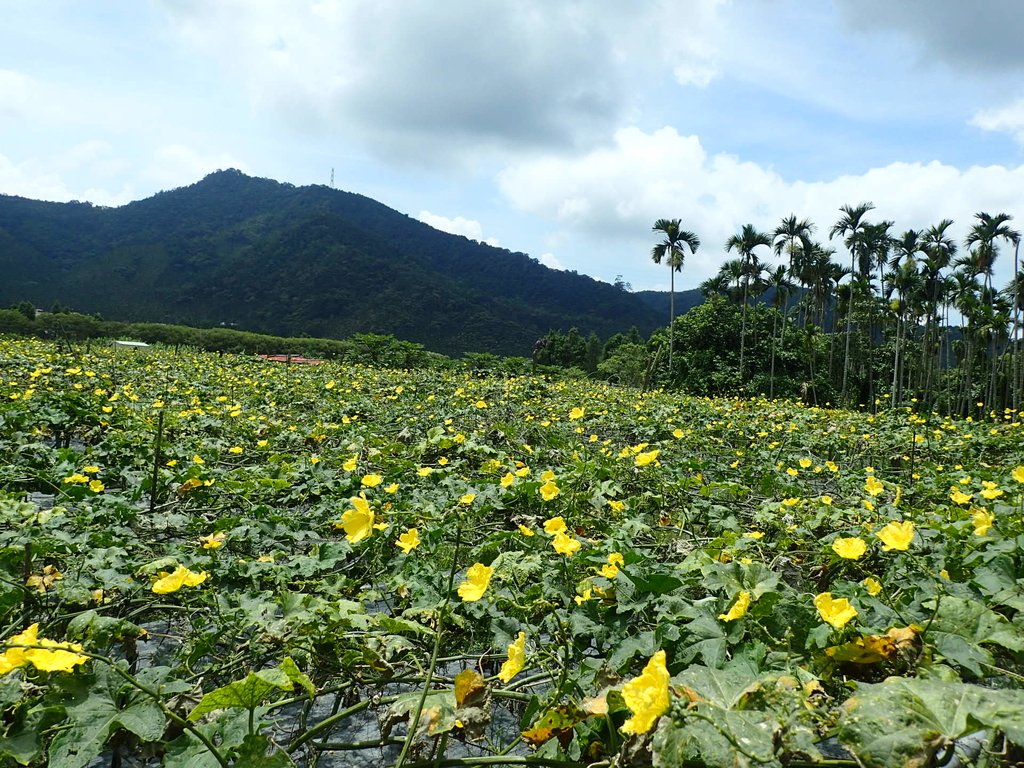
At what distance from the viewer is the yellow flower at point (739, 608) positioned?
1.30 m

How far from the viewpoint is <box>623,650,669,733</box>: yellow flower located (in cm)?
81

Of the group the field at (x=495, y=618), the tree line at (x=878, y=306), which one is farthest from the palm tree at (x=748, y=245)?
the field at (x=495, y=618)

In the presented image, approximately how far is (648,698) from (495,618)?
791 mm

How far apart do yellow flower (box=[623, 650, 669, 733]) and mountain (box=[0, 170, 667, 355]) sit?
6307 centimetres

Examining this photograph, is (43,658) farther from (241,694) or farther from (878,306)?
(878,306)

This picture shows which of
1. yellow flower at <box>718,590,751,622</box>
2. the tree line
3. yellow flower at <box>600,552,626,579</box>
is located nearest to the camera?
yellow flower at <box>718,590,751,622</box>

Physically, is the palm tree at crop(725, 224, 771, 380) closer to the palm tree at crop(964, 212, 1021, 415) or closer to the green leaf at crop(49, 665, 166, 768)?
the palm tree at crop(964, 212, 1021, 415)

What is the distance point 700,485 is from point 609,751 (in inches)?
95.9

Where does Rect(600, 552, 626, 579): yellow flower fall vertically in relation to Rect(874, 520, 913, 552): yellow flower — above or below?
below

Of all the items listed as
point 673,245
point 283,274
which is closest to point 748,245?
point 673,245

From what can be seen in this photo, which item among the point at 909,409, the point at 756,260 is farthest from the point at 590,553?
the point at 756,260

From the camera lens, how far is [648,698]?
823mm

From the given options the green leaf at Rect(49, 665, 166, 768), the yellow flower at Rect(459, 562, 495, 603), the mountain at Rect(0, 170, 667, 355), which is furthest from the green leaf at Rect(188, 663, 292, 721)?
the mountain at Rect(0, 170, 667, 355)

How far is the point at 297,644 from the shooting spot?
1420 millimetres
